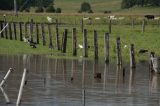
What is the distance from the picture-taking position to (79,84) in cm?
3575

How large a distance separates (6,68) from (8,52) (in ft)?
41.9

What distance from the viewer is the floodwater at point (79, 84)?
29.7 m

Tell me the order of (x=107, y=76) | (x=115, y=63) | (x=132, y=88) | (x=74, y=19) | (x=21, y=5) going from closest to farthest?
(x=132, y=88)
(x=107, y=76)
(x=115, y=63)
(x=74, y=19)
(x=21, y=5)

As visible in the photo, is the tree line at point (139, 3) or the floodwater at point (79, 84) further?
the tree line at point (139, 3)

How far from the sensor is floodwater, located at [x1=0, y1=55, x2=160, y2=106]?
1168 inches

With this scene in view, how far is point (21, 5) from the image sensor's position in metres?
155

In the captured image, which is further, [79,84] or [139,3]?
[139,3]

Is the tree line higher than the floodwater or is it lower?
lower

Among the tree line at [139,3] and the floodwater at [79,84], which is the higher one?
the floodwater at [79,84]

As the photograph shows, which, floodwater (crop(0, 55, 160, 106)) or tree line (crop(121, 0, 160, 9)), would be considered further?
tree line (crop(121, 0, 160, 9))

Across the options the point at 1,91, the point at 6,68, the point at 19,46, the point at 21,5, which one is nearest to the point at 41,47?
the point at 19,46

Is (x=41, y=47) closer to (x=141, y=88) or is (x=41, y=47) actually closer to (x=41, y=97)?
(x=141, y=88)

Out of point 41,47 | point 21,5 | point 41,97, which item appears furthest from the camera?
point 21,5

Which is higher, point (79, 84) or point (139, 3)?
point (79, 84)
